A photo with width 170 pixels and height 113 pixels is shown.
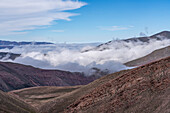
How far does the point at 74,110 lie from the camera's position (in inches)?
1486

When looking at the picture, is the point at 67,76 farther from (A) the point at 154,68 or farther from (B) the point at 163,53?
(A) the point at 154,68

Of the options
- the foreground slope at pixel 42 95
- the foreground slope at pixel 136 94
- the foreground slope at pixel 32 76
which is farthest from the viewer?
the foreground slope at pixel 32 76

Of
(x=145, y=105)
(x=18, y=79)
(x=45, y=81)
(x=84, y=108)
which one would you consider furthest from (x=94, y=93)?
(x=45, y=81)

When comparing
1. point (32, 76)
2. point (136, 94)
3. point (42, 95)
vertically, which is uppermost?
point (136, 94)

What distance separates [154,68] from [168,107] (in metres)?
11.3

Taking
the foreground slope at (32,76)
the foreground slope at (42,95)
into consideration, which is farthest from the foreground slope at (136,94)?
the foreground slope at (32,76)

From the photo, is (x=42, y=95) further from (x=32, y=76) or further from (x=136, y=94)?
(x=32, y=76)

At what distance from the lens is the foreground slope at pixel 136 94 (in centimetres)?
2610

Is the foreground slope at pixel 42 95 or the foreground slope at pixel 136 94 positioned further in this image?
the foreground slope at pixel 42 95

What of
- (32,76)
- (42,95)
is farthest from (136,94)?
(32,76)

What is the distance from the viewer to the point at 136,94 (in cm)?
2975

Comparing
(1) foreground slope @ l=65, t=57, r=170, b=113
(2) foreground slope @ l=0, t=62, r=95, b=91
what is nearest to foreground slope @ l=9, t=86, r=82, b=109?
(1) foreground slope @ l=65, t=57, r=170, b=113

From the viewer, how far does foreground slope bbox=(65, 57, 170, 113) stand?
26100 millimetres

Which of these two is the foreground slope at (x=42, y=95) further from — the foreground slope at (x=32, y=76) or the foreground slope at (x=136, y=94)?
the foreground slope at (x=32, y=76)
